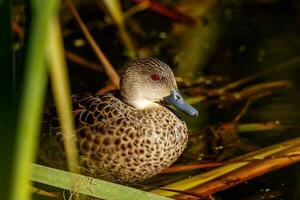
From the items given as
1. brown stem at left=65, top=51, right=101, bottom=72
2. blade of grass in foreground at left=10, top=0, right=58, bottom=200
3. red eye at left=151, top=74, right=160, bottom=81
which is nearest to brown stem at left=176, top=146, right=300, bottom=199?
red eye at left=151, top=74, right=160, bottom=81

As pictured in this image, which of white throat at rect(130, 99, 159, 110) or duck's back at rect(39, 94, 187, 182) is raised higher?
white throat at rect(130, 99, 159, 110)

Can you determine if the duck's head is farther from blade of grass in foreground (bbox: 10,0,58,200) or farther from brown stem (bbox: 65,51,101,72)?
blade of grass in foreground (bbox: 10,0,58,200)

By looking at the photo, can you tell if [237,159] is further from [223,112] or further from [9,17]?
[9,17]

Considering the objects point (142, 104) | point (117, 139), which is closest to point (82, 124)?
point (117, 139)

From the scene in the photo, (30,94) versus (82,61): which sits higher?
(82,61)

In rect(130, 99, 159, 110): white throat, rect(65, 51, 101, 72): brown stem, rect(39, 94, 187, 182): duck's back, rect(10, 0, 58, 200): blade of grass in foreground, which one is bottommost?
rect(10, 0, 58, 200): blade of grass in foreground

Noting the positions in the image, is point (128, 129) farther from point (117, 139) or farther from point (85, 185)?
point (85, 185)
